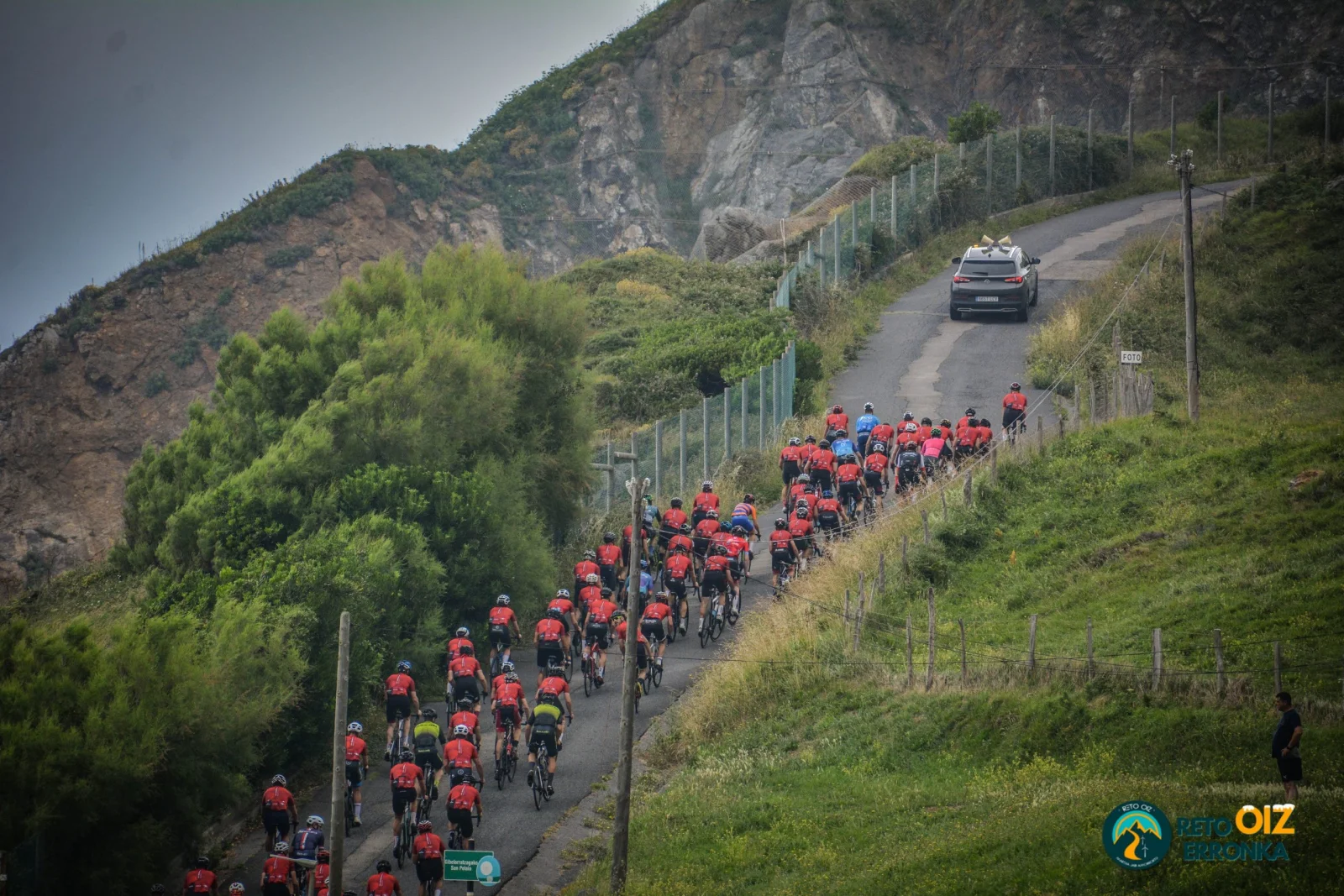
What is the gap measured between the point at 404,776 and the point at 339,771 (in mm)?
2084

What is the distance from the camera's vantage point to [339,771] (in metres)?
17.8

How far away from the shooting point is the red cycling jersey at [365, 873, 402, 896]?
1700 centimetres

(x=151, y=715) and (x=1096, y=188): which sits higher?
(x=1096, y=188)

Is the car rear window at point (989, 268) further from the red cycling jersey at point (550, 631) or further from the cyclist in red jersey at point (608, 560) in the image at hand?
the red cycling jersey at point (550, 631)

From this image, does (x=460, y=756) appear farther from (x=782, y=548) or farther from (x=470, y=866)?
(x=782, y=548)

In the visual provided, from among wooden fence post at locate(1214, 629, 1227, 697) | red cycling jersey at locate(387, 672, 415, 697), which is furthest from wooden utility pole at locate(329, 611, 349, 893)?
wooden fence post at locate(1214, 629, 1227, 697)

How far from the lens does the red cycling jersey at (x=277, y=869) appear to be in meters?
17.7

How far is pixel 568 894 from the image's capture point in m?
19.4

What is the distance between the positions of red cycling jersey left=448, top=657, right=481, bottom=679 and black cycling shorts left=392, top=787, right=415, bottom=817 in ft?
12.2

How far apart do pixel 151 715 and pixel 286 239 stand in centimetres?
6680

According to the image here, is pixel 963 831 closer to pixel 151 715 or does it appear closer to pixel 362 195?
pixel 151 715

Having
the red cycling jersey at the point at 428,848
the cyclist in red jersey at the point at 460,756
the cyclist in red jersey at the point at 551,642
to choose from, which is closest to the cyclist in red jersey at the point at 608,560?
the cyclist in red jersey at the point at 551,642

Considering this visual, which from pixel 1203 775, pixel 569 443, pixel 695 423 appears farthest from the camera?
pixel 695 423

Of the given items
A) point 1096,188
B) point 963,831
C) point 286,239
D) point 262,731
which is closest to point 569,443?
point 262,731
